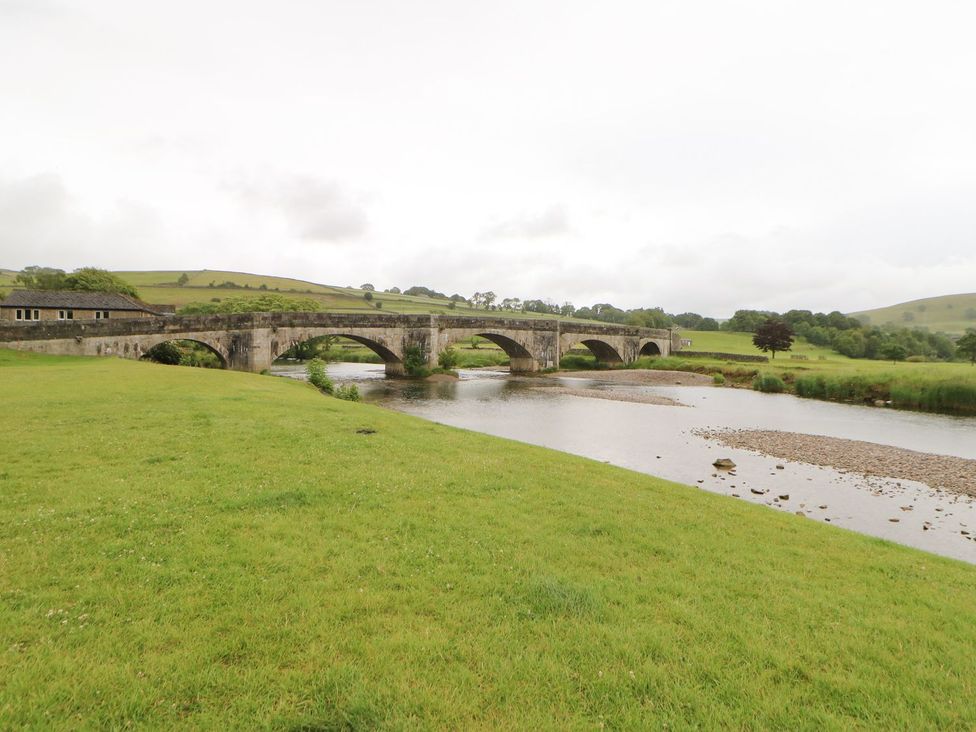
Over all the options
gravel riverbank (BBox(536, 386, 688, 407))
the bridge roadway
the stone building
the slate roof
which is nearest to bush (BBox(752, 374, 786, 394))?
gravel riverbank (BBox(536, 386, 688, 407))

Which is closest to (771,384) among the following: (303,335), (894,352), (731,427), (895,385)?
(895,385)

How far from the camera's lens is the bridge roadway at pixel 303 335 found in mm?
32250

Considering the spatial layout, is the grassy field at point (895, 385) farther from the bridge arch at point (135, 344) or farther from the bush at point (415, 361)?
the bridge arch at point (135, 344)

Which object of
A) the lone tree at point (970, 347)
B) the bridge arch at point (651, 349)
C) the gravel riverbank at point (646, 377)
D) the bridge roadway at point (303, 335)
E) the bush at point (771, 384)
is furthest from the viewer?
the bridge arch at point (651, 349)

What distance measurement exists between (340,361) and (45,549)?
249 ft

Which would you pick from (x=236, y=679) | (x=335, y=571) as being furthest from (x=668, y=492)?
(x=236, y=679)

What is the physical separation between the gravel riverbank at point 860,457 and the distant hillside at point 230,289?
87.2 m

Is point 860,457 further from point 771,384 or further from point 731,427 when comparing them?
point 771,384

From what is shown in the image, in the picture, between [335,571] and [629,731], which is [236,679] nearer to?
[335,571]

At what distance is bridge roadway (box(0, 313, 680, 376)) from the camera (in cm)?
3225

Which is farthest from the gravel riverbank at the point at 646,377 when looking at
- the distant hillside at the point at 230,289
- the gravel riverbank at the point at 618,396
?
the distant hillside at the point at 230,289

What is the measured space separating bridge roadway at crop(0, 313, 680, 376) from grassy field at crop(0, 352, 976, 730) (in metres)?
27.7

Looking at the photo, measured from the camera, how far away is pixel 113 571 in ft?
18.4

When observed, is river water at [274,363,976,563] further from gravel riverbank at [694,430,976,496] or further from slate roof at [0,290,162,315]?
slate roof at [0,290,162,315]
